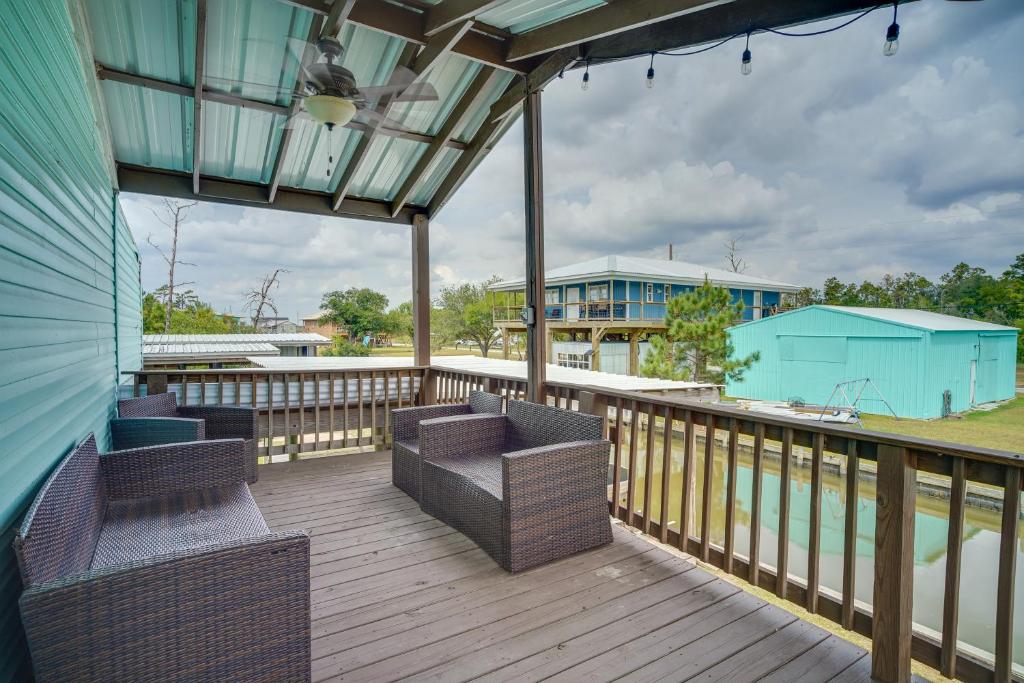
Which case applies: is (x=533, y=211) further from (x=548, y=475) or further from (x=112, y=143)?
(x=112, y=143)

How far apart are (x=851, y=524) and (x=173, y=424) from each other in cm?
392

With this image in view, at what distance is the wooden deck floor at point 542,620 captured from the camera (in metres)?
1.94

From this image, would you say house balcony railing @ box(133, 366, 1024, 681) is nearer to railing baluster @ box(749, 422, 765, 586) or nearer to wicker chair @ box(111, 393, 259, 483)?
Result: railing baluster @ box(749, 422, 765, 586)

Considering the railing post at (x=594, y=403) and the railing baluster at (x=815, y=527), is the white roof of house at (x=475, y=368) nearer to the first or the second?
the railing post at (x=594, y=403)

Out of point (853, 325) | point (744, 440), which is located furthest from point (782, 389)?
point (744, 440)

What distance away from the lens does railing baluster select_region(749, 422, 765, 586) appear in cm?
234

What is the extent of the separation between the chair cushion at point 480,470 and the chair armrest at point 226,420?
193cm

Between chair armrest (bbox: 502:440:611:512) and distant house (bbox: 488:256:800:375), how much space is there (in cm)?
587

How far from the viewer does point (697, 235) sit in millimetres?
9445

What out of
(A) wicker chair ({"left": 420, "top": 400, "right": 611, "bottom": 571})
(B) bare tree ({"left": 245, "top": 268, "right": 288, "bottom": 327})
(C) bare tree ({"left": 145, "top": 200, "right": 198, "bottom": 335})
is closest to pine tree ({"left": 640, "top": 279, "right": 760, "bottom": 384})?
(A) wicker chair ({"left": 420, "top": 400, "right": 611, "bottom": 571})

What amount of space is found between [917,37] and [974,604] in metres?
5.68

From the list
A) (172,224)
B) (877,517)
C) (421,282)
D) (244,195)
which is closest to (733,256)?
(421,282)

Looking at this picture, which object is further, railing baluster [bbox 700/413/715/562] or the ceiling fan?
the ceiling fan

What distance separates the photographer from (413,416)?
13.7 feet
